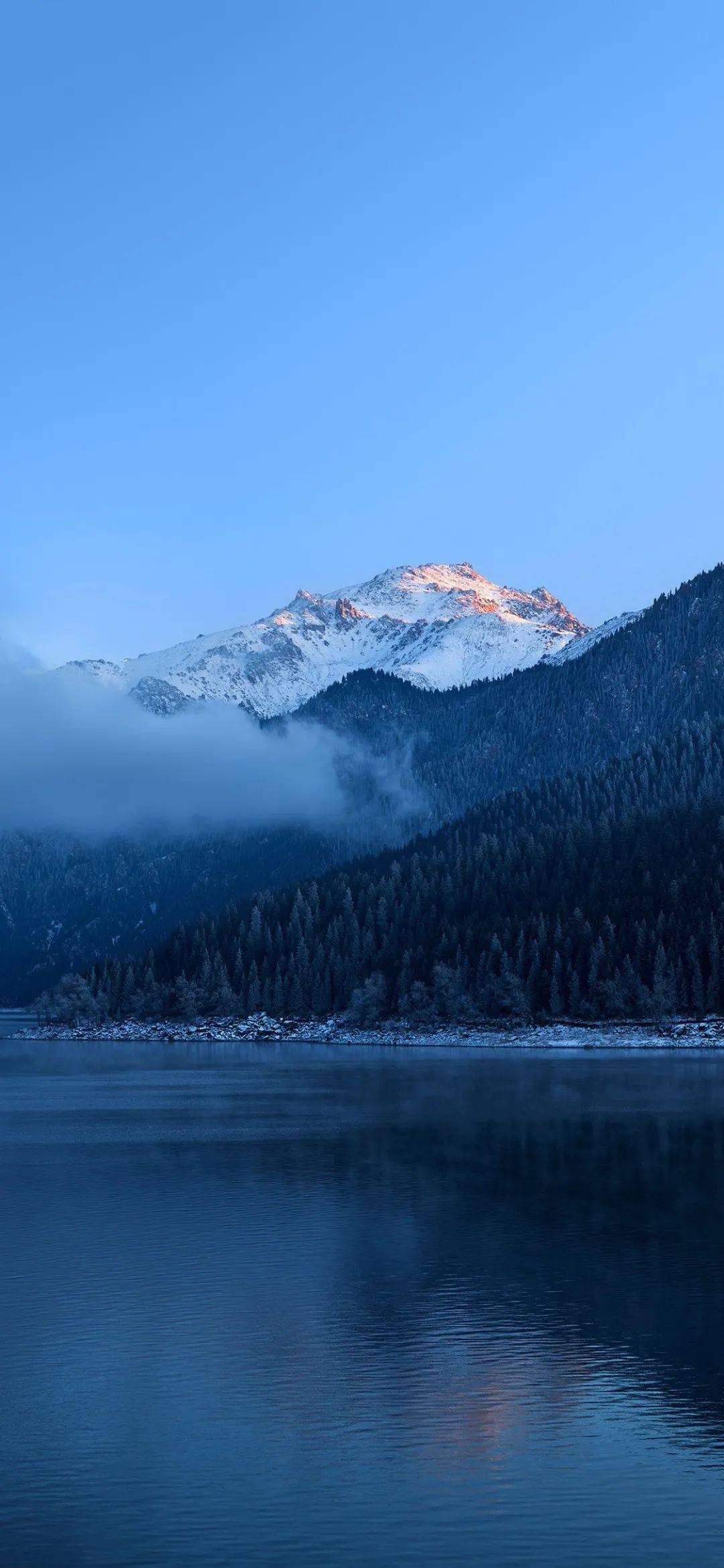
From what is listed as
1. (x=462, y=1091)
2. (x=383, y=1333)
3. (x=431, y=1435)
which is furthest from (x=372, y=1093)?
(x=431, y=1435)

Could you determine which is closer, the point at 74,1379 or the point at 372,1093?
the point at 74,1379

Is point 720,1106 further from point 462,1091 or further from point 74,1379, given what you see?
point 74,1379

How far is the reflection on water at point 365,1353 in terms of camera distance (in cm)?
2661

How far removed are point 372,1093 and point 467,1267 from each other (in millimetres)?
74660

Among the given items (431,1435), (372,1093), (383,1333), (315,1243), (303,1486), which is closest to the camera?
(303,1486)

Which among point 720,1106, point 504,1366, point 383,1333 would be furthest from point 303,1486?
point 720,1106

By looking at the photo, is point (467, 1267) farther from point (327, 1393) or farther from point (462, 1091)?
point (462, 1091)

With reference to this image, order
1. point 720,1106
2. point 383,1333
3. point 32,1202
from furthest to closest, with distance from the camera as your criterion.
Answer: point 720,1106 < point 32,1202 < point 383,1333

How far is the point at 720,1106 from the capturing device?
100 meters

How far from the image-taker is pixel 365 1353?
38.3 meters

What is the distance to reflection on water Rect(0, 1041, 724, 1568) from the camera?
2661cm

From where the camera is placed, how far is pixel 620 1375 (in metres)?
35.3

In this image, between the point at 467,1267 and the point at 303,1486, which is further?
the point at 467,1267

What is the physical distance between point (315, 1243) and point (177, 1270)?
6508mm
